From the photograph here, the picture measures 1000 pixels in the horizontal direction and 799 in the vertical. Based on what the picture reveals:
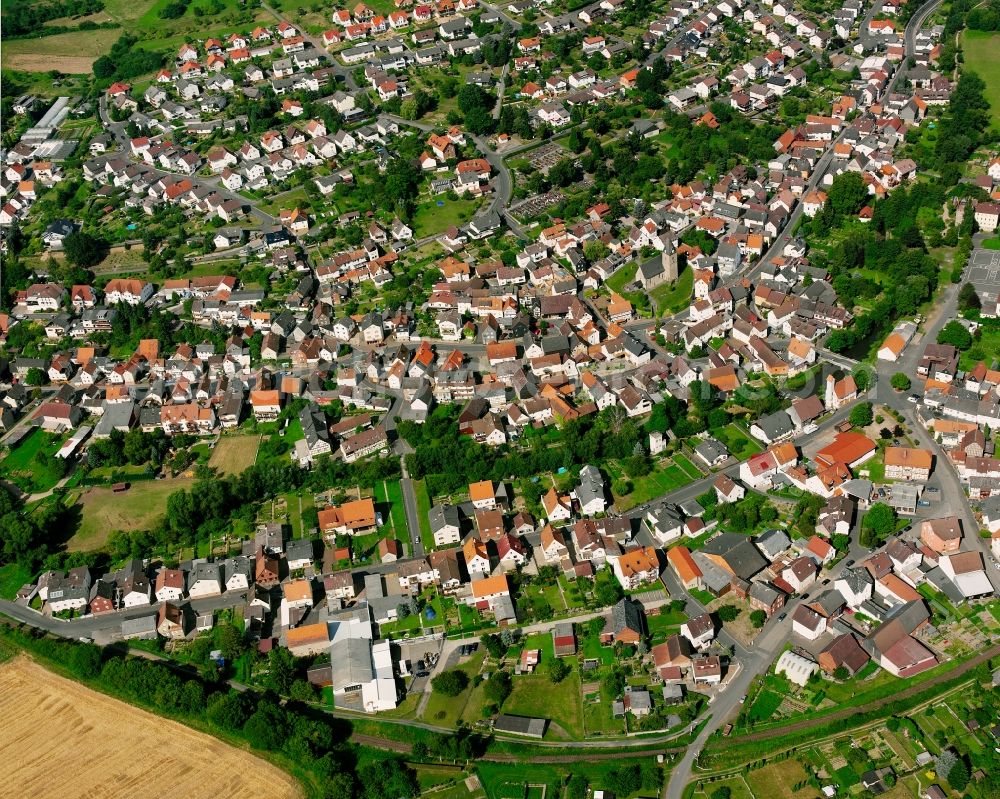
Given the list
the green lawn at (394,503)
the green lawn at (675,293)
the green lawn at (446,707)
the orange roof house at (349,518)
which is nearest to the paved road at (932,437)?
the green lawn at (675,293)

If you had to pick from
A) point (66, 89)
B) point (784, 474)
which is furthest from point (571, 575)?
point (66, 89)

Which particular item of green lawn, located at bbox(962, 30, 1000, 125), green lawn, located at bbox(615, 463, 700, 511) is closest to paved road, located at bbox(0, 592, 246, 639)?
green lawn, located at bbox(615, 463, 700, 511)

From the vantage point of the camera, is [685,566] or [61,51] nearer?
[685,566]

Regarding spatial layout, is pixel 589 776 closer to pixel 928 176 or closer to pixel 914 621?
pixel 914 621

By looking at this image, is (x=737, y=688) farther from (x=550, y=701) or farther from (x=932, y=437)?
(x=932, y=437)

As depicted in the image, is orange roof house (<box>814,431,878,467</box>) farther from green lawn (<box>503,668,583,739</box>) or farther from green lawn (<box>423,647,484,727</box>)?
green lawn (<box>423,647,484,727</box>)

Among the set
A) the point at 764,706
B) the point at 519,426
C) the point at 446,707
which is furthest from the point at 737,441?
the point at 446,707

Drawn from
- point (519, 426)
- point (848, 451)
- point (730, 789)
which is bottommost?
point (730, 789)
